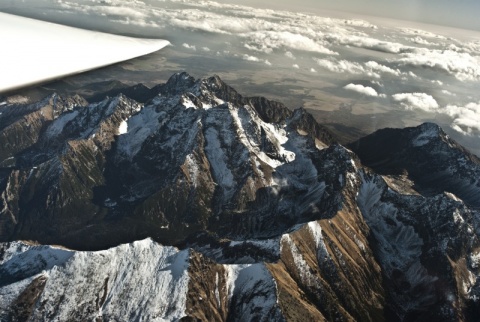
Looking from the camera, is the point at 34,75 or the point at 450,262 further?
the point at 450,262

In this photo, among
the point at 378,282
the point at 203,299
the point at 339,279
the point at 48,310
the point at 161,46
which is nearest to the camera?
the point at 161,46

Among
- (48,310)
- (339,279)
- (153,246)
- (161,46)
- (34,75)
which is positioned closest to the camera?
(34,75)

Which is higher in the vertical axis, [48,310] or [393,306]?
[48,310]

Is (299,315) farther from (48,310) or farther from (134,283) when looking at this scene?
(48,310)

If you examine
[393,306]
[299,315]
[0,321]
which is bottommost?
[393,306]

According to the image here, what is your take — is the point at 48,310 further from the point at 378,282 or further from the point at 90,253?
the point at 378,282

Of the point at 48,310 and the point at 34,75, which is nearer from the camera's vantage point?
the point at 34,75

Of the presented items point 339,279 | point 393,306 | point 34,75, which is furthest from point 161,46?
point 393,306

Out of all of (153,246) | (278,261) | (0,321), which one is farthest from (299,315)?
(0,321)

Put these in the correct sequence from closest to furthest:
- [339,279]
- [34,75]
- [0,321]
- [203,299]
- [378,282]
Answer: [34,75]
[0,321]
[203,299]
[339,279]
[378,282]
